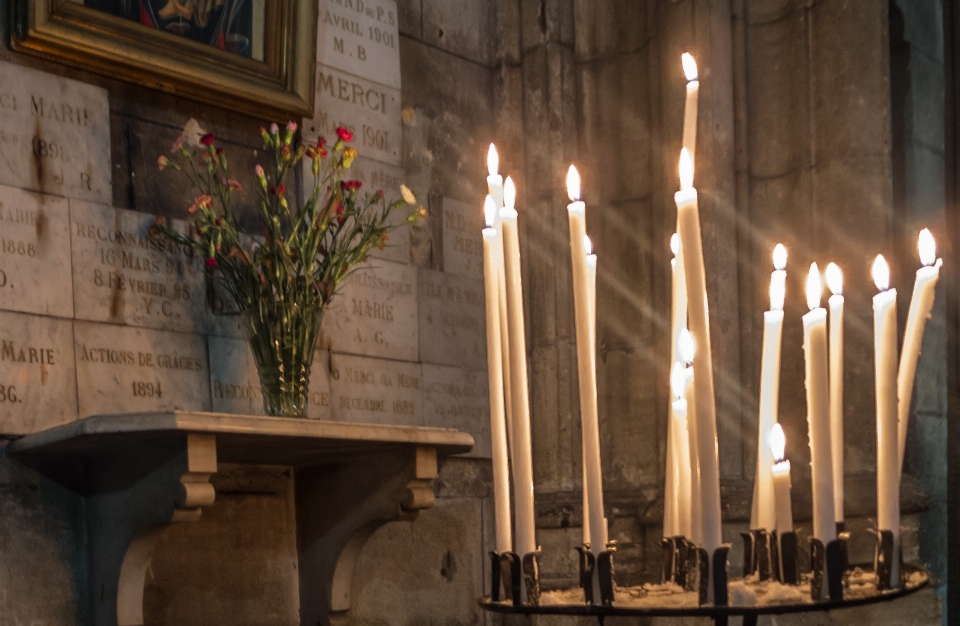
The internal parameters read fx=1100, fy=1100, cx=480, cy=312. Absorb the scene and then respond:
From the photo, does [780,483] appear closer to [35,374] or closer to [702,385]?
[702,385]

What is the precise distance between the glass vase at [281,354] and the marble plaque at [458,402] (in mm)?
792

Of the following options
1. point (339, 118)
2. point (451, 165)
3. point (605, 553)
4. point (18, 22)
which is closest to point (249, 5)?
point (339, 118)

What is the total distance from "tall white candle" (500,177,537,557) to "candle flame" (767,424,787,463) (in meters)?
0.22

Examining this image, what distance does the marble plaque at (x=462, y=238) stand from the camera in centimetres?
319

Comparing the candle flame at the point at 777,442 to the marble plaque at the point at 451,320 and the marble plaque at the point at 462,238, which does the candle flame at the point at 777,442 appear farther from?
the marble plaque at the point at 462,238

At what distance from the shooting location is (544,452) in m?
3.42

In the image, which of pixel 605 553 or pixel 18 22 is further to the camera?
pixel 18 22

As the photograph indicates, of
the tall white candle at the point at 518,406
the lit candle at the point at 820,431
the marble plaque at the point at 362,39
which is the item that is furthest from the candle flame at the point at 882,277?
A: the marble plaque at the point at 362,39

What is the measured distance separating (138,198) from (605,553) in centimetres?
182

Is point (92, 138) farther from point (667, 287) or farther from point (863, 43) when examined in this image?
point (863, 43)

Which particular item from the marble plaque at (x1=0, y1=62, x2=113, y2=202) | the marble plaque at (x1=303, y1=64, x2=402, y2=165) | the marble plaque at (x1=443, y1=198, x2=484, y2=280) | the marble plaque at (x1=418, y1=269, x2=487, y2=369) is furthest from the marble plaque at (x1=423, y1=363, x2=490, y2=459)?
the marble plaque at (x1=0, y1=62, x2=113, y2=202)

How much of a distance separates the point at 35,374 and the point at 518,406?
1.47 meters

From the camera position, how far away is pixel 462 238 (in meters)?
3.24

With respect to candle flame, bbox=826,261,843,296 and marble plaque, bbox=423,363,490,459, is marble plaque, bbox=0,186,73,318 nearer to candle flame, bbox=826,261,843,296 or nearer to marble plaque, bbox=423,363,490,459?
marble plaque, bbox=423,363,490,459
